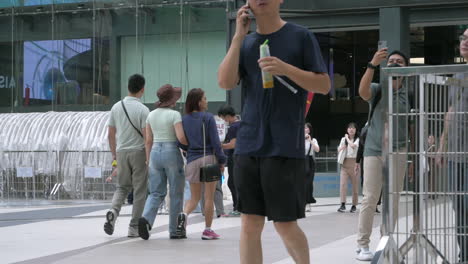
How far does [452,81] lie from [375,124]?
2327 millimetres

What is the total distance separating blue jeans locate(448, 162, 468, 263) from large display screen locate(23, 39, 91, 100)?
24.1 metres

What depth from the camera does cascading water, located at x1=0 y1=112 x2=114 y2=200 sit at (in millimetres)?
21000

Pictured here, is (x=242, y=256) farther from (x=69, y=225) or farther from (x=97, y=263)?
(x=69, y=225)

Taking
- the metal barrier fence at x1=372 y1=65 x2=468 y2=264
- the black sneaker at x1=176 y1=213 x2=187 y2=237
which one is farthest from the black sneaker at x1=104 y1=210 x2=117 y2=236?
the metal barrier fence at x1=372 y1=65 x2=468 y2=264

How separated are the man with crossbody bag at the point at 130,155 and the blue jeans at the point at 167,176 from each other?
0.47ft

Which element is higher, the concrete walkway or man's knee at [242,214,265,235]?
man's knee at [242,214,265,235]

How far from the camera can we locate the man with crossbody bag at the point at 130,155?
434 inches

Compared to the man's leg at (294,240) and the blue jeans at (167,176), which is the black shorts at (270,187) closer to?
the man's leg at (294,240)

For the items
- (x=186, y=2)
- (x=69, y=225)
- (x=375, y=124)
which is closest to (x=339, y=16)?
(x=186, y=2)

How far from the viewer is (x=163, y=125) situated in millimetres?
11047

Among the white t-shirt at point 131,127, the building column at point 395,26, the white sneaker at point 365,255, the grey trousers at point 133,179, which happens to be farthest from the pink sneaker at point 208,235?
the building column at point 395,26

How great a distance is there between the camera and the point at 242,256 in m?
5.49

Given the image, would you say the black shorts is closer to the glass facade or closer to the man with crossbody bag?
the man with crossbody bag

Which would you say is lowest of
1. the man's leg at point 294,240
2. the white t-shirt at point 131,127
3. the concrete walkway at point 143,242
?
the concrete walkway at point 143,242
